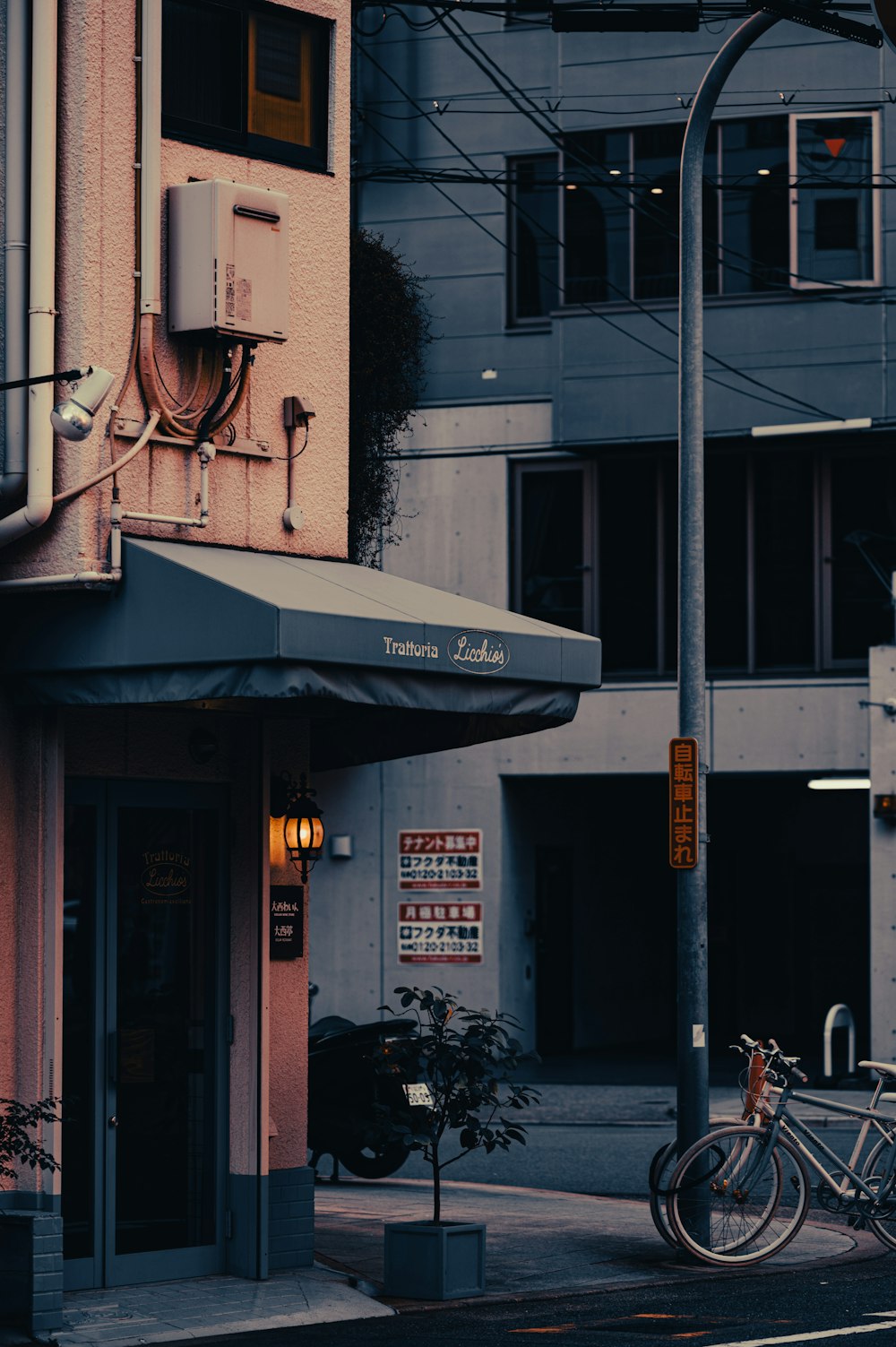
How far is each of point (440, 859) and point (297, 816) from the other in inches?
567

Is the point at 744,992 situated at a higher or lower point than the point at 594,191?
lower

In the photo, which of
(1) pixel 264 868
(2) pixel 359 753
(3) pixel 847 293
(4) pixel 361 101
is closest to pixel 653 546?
(3) pixel 847 293

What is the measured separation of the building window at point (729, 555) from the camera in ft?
80.9

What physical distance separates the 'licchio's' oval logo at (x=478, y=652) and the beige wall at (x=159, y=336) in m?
1.34

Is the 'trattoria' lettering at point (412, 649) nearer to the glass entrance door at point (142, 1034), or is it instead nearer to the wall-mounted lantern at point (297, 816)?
the wall-mounted lantern at point (297, 816)

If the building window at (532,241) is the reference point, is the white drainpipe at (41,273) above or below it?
below

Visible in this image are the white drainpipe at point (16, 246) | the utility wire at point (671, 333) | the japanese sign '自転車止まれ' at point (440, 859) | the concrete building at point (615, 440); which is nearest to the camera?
the white drainpipe at point (16, 246)

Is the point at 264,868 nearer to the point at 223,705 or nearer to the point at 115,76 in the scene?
the point at 223,705

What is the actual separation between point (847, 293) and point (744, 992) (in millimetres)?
9445

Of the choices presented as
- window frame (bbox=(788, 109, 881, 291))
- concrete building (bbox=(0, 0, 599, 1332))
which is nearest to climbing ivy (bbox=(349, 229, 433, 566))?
concrete building (bbox=(0, 0, 599, 1332))

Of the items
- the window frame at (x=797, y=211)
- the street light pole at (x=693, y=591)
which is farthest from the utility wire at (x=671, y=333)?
the street light pole at (x=693, y=591)

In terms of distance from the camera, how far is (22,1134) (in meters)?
9.95

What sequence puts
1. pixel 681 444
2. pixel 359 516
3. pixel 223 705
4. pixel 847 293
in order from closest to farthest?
1. pixel 223 705
2. pixel 681 444
3. pixel 359 516
4. pixel 847 293

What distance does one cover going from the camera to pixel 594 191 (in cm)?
2539
